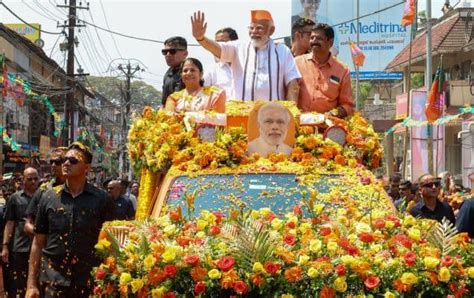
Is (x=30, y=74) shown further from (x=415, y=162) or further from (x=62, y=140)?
(x=415, y=162)

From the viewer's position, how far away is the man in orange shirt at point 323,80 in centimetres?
962

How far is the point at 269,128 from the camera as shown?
805 cm

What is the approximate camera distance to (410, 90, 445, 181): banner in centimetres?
3019

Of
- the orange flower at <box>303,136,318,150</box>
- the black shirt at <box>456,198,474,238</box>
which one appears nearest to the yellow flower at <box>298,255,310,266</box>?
the orange flower at <box>303,136,318,150</box>

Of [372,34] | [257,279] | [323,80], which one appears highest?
[372,34]

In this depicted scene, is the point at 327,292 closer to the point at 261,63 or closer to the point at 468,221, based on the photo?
the point at 468,221

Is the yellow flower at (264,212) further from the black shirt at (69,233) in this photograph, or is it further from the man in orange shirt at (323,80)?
the man in orange shirt at (323,80)

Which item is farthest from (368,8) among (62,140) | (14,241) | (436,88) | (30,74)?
(14,241)

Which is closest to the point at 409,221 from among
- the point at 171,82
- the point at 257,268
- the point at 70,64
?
the point at 257,268

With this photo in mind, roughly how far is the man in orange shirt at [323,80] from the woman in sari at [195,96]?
1.01 meters

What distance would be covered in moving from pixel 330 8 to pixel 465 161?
48.4m

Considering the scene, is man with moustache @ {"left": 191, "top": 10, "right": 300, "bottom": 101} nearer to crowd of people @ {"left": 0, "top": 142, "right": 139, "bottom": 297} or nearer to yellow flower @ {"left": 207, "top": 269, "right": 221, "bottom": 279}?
crowd of people @ {"left": 0, "top": 142, "right": 139, "bottom": 297}

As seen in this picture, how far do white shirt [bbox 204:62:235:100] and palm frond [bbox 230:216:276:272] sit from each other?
4015 mm

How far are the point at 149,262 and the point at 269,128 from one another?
2782 mm
